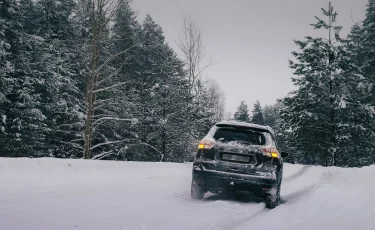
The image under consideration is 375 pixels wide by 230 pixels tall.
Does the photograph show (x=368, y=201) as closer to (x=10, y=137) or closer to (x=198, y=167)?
(x=198, y=167)

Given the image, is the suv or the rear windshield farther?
the rear windshield

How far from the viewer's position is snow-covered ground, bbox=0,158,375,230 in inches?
194

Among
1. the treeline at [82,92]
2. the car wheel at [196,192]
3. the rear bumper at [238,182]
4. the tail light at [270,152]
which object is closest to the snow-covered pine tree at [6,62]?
the treeline at [82,92]

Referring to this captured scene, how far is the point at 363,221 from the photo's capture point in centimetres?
582

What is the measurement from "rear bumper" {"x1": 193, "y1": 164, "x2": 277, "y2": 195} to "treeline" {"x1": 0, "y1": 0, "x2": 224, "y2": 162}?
9.55 meters

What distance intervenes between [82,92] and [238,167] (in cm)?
2016

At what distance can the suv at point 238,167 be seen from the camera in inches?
272

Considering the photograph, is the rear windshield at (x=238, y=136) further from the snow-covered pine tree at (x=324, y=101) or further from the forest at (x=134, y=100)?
the snow-covered pine tree at (x=324, y=101)

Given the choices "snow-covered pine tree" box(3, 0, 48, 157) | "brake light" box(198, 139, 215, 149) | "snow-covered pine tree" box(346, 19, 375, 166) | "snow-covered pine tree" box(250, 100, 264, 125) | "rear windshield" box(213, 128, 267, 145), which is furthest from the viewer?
"snow-covered pine tree" box(250, 100, 264, 125)

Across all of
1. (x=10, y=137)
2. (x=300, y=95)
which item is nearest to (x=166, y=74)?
(x=300, y=95)

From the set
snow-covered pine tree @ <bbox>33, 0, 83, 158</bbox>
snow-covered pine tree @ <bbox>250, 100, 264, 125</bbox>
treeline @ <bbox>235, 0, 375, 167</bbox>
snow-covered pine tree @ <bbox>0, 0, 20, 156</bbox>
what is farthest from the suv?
snow-covered pine tree @ <bbox>250, 100, 264, 125</bbox>

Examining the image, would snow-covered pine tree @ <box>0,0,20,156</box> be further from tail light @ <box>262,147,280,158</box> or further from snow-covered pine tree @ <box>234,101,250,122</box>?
snow-covered pine tree @ <box>234,101,250,122</box>

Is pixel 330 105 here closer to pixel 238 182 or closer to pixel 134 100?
pixel 134 100

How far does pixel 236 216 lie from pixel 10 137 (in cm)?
1743
